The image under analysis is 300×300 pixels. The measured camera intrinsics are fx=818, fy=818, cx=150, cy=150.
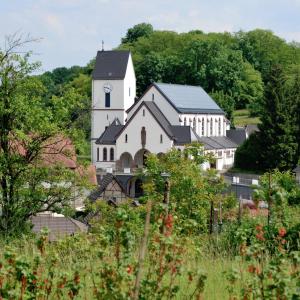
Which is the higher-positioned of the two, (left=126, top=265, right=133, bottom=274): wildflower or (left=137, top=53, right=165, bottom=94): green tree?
(left=137, top=53, right=165, bottom=94): green tree

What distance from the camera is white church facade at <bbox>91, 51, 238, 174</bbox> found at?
6550cm

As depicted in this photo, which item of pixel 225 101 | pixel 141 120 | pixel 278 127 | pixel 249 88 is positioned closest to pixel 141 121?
pixel 141 120

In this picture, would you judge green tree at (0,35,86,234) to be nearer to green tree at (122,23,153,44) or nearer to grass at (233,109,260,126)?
grass at (233,109,260,126)

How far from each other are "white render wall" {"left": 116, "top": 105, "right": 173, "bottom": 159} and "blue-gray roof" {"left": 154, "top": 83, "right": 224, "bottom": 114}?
499 centimetres

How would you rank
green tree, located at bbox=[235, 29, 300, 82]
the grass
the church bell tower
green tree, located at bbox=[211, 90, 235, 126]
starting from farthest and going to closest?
green tree, located at bbox=[235, 29, 300, 82], the grass, green tree, located at bbox=[211, 90, 235, 126], the church bell tower

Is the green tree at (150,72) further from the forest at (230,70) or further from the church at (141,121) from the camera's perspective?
the church at (141,121)

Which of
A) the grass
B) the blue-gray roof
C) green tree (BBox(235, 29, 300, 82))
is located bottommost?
the grass

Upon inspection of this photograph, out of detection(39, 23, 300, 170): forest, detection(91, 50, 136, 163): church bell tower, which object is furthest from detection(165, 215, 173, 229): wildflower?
detection(91, 50, 136, 163): church bell tower

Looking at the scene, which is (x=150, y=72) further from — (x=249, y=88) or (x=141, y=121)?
(x=141, y=121)

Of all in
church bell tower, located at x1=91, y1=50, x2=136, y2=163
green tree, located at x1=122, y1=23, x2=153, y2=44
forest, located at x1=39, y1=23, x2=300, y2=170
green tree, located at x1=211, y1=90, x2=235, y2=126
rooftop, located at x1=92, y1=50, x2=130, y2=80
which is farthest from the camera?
green tree, located at x1=122, y1=23, x2=153, y2=44

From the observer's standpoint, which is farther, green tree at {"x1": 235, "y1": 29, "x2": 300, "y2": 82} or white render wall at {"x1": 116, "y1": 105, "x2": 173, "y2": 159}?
green tree at {"x1": 235, "y1": 29, "x2": 300, "y2": 82}

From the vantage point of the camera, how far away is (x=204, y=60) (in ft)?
311

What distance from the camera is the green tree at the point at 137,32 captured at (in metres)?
133

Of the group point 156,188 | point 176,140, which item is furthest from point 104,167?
point 156,188
